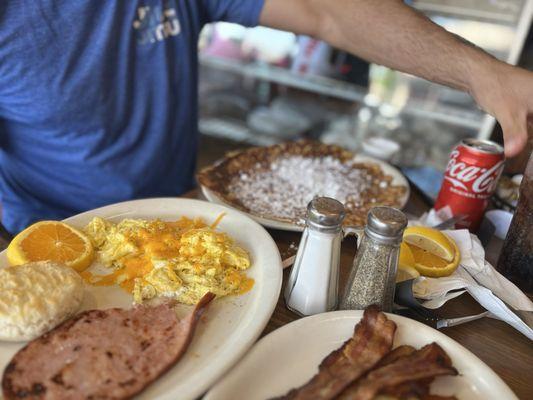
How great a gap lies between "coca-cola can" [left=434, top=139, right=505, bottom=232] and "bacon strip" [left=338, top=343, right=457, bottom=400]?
664 millimetres

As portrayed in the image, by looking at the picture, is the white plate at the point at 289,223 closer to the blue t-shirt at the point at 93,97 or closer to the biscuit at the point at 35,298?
the blue t-shirt at the point at 93,97

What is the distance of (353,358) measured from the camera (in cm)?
84

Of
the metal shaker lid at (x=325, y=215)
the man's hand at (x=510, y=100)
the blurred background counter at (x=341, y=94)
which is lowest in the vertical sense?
the blurred background counter at (x=341, y=94)

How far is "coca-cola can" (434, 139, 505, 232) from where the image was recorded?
129cm

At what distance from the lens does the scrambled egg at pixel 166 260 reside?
3.31 feet

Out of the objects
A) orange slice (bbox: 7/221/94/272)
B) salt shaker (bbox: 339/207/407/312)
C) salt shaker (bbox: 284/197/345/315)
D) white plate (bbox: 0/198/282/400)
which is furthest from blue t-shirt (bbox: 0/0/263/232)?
salt shaker (bbox: 339/207/407/312)

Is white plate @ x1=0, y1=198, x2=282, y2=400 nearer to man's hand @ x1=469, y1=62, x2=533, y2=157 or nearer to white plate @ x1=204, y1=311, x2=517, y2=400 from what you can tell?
white plate @ x1=204, y1=311, x2=517, y2=400

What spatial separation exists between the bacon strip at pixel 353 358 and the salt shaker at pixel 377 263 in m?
0.07

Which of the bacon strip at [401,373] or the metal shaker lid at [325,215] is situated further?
the metal shaker lid at [325,215]

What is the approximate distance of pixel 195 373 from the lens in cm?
80

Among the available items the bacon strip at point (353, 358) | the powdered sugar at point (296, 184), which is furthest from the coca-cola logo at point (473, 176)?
the bacon strip at point (353, 358)

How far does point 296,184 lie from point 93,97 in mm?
857

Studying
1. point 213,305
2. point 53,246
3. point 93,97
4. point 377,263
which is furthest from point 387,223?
point 93,97

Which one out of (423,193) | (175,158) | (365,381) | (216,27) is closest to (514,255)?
(423,193)
